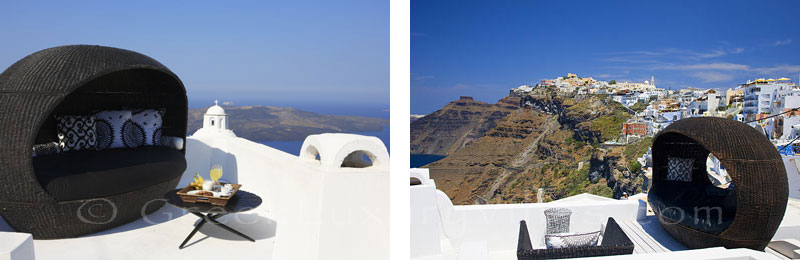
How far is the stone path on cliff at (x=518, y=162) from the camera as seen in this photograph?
10477mm

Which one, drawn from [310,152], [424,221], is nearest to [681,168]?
[424,221]

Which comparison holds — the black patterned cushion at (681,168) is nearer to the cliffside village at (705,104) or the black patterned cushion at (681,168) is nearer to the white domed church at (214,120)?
the cliffside village at (705,104)

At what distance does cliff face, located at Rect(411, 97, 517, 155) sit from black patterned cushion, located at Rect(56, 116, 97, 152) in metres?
5.81

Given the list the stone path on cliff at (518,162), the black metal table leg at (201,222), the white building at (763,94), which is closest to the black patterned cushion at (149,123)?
the black metal table leg at (201,222)

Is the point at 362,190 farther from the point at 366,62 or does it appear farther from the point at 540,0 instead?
the point at 540,0

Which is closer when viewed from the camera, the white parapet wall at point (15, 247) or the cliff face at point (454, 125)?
the white parapet wall at point (15, 247)

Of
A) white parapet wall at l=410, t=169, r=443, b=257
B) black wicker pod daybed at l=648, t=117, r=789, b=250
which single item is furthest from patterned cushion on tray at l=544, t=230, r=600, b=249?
white parapet wall at l=410, t=169, r=443, b=257

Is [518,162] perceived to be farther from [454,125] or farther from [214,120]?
[214,120]

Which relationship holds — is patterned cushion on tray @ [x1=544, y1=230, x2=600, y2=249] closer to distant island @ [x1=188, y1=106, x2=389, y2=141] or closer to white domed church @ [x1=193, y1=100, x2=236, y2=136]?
distant island @ [x1=188, y1=106, x2=389, y2=141]

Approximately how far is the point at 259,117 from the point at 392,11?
6087mm

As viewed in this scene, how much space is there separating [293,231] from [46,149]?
1.74 meters

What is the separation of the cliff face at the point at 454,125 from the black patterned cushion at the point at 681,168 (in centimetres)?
464

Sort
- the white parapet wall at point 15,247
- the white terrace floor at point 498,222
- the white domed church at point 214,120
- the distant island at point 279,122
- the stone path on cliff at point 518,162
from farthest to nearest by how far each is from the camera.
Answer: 1. the stone path on cliff at point 518,162
2. the distant island at point 279,122
3. the white domed church at point 214,120
4. the white terrace floor at point 498,222
5. the white parapet wall at point 15,247

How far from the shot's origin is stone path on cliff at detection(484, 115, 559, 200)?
10.5 meters
